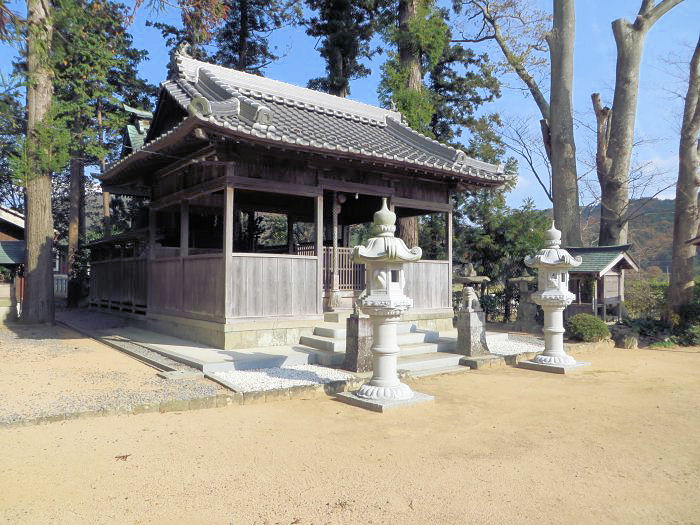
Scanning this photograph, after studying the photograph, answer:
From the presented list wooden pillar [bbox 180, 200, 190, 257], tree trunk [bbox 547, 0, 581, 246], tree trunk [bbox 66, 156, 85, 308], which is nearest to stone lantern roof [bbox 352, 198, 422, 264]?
wooden pillar [bbox 180, 200, 190, 257]

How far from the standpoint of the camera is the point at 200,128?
7.48 meters

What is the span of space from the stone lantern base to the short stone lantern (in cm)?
337

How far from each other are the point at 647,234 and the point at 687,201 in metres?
29.8

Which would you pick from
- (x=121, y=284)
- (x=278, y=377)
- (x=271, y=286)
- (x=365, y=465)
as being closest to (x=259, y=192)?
(x=271, y=286)

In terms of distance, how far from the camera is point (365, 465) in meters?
4.10

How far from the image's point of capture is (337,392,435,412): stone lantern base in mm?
5754

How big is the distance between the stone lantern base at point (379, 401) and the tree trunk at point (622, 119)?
14.5 meters

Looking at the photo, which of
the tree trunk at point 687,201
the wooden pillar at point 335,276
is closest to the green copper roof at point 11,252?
the wooden pillar at point 335,276

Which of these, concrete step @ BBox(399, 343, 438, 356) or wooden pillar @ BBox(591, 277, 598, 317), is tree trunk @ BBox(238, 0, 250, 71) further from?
concrete step @ BBox(399, 343, 438, 356)

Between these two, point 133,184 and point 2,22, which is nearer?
point 2,22

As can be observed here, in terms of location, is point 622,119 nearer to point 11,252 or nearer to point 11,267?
point 11,252

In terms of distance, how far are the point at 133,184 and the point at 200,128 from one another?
5892 mm

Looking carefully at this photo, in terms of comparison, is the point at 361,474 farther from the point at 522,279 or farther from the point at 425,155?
the point at 522,279

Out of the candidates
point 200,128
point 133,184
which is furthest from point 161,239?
point 200,128
